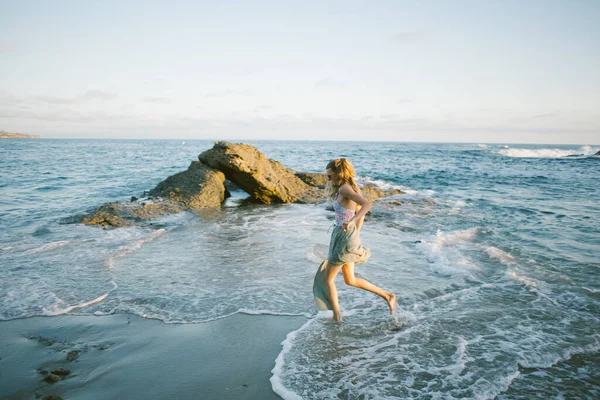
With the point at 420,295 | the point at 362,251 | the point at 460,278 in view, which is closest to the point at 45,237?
the point at 362,251

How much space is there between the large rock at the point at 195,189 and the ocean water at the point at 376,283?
0.95 meters

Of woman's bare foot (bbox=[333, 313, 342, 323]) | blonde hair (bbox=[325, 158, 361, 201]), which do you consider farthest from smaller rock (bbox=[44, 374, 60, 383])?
blonde hair (bbox=[325, 158, 361, 201])

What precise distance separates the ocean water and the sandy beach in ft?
0.82

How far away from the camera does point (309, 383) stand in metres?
3.63

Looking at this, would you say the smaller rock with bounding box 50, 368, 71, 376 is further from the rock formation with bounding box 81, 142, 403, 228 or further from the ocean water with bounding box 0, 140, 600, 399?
the rock formation with bounding box 81, 142, 403, 228

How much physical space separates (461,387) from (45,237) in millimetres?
9142

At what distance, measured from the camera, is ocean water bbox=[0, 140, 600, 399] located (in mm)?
3803

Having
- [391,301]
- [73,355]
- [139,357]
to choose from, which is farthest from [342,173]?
[73,355]

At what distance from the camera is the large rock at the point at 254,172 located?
12562 millimetres

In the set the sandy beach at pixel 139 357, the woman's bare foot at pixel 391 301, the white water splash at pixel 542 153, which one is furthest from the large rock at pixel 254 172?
the white water splash at pixel 542 153

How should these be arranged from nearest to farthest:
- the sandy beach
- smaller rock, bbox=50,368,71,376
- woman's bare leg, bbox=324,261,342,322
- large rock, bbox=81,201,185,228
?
the sandy beach < smaller rock, bbox=50,368,71,376 < woman's bare leg, bbox=324,261,342,322 < large rock, bbox=81,201,185,228

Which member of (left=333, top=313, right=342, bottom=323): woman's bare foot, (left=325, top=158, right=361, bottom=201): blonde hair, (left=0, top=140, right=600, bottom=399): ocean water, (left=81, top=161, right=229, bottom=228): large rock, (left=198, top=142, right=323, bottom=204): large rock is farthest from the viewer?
(left=198, top=142, right=323, bottom=204): large rock

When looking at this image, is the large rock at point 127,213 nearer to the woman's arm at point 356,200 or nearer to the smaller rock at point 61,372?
the smaller rock at point 61,372

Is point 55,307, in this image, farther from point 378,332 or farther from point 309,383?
point 378,332
